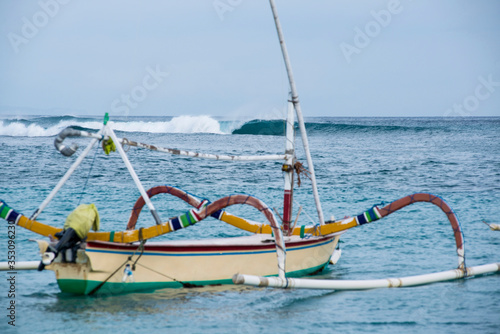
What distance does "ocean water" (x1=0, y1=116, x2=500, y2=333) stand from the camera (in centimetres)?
834

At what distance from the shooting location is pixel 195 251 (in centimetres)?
945

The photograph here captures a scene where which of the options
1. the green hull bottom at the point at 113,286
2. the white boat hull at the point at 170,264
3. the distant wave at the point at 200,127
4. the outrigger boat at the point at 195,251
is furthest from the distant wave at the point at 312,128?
the green hull bottom at the point at 113,286

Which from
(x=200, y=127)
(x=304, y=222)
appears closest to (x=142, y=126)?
(x=200, y=127)

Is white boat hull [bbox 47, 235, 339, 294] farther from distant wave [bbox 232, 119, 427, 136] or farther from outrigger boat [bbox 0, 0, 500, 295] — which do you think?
distant wave [bbox 232, 119, 427, 136]

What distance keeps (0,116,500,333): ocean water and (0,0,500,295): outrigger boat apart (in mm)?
225

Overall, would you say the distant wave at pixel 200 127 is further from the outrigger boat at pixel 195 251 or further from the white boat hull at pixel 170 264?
the white boat hull at pixel 170 264

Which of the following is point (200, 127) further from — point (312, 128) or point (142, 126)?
point (312, 128)

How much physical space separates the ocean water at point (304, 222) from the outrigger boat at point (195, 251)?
0.74 feet

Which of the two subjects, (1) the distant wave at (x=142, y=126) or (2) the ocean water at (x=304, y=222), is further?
(1) the distant wave at (x=142, y=126)

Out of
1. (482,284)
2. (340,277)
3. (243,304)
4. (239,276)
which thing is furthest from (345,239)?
(239,276)

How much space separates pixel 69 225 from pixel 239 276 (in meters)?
2.63

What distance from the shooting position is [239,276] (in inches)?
319

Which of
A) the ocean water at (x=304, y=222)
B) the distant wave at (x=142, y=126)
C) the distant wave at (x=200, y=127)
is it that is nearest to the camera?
the ocean water at (x=304, y=222)

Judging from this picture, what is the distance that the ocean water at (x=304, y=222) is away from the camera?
328 inches
